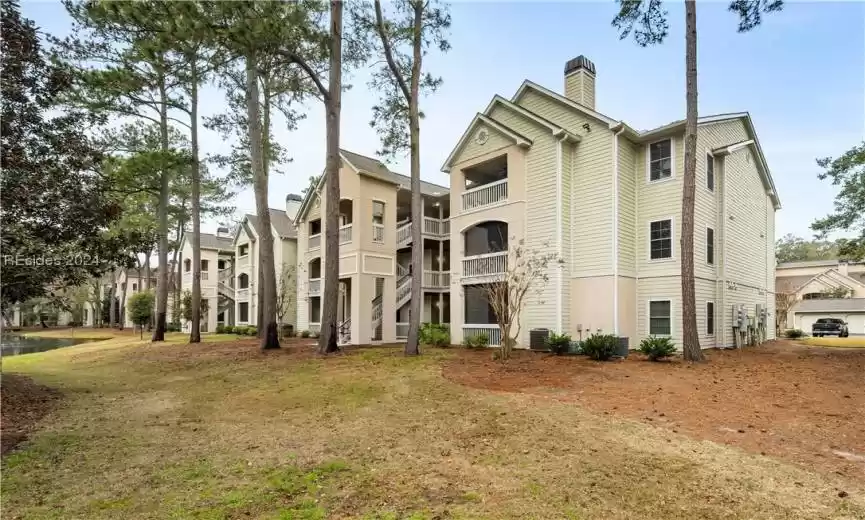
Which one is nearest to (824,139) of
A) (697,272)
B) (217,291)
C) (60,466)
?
(697,272)

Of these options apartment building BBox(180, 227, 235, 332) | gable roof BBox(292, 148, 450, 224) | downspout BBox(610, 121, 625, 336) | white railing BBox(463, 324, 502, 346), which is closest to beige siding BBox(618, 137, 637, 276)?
downspout BBox(610, 121, 625, 336)

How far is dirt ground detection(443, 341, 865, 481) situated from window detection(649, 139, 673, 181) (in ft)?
21.9

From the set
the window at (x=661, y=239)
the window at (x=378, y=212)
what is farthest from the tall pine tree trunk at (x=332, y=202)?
the window at (x=661, y=239)

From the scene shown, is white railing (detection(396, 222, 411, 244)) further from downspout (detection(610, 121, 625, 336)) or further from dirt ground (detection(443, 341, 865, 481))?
downspout (detection(610, 121, 625, 336))

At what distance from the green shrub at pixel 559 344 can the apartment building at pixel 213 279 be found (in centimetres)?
2851

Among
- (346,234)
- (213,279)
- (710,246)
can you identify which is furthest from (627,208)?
(213,279)

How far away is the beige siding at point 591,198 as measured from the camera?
1622 cm

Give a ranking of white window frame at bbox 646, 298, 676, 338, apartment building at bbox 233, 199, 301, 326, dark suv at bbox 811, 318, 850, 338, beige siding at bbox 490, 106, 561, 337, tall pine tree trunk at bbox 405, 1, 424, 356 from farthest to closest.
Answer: dark suv at bbox 811, 318, 850, 338 < apartment building at bbox 233, 199, 301, 326 < beige siding at bbox 490, 106, 561, 337 < white window frame at bbox 646, 298, 676, 338 < tall pine tree trunk at bbox 405, 1, 424, 356

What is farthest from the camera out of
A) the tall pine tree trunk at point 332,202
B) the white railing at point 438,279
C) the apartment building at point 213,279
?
the apartment building at point 213,279

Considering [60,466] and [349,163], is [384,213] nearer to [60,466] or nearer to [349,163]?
[349,163]

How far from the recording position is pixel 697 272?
1616cm

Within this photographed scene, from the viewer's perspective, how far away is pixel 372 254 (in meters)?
20.7

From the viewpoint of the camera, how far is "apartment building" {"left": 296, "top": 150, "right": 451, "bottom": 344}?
2052cm

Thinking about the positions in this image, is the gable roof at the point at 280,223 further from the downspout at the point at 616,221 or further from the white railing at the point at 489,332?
the downspout at the point at 616,221
